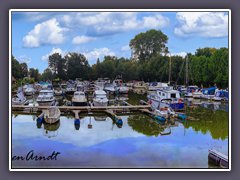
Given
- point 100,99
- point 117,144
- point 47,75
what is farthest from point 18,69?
point 100,99

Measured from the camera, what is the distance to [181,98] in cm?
1446

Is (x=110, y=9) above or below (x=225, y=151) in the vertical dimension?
above

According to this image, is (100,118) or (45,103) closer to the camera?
(100,118)

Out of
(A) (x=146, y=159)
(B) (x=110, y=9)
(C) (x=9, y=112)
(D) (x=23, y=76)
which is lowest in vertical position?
(A) (x=146, y=159)

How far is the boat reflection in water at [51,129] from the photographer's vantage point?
8922 mm

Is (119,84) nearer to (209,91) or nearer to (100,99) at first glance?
(100,99)

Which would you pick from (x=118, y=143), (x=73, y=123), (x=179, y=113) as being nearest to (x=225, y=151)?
(x=118, y=143)

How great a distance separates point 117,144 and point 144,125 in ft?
11.4

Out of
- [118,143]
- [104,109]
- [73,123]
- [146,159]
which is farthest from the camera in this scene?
[104,109]

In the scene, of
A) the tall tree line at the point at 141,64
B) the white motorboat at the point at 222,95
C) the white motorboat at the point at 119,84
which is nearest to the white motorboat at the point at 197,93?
the white motorboat at the point at 119,84

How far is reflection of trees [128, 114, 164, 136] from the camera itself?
32.9 ft

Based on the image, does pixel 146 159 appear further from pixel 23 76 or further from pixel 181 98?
pixel 181 98

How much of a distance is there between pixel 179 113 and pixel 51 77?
608cm

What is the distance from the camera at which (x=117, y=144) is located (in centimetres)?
789
